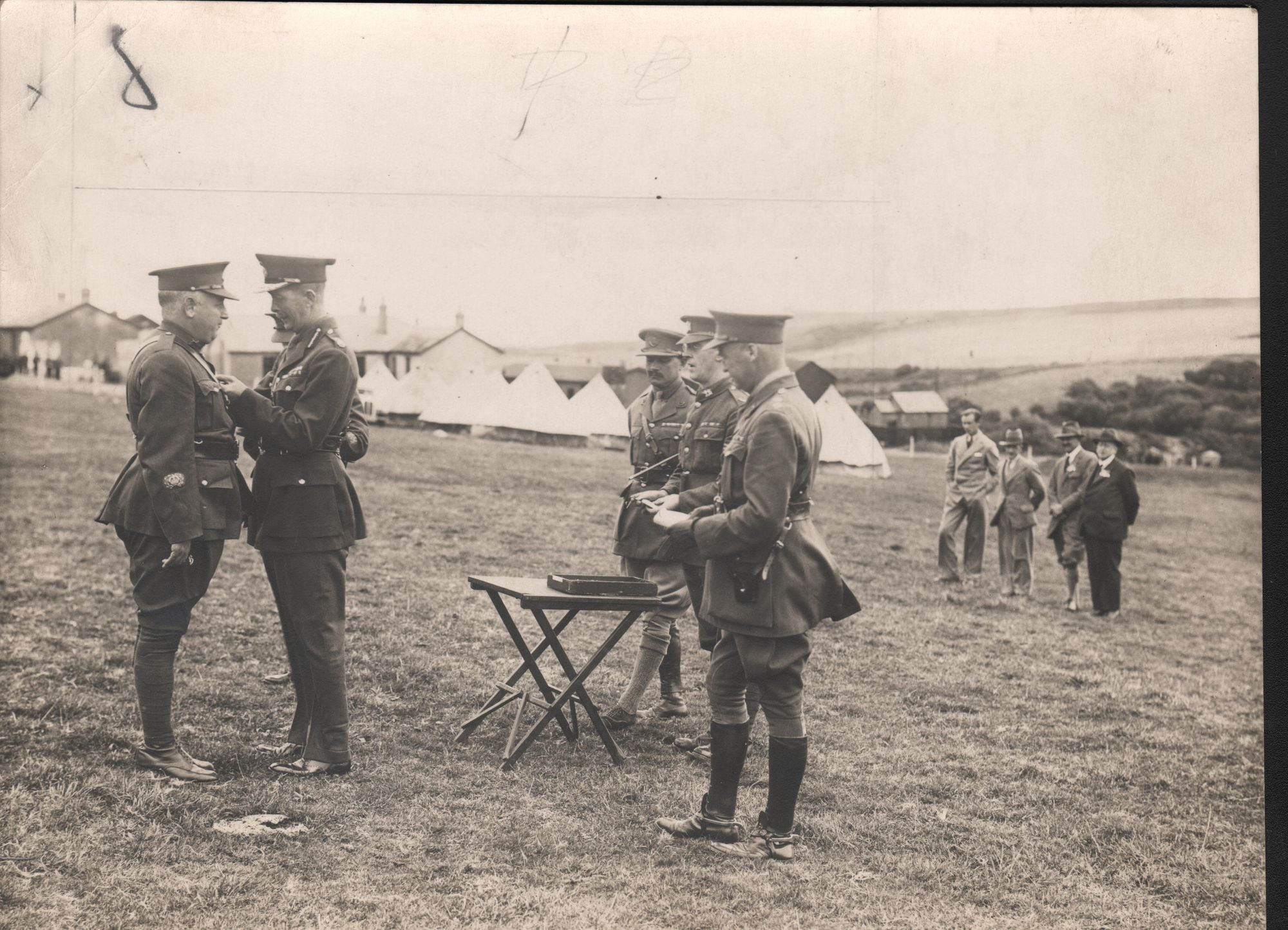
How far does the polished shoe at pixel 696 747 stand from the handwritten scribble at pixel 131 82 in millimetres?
4260

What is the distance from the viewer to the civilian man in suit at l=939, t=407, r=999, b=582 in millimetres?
10055

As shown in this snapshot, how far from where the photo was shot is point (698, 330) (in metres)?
5.66

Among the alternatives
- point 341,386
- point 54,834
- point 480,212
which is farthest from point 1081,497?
point 54,834

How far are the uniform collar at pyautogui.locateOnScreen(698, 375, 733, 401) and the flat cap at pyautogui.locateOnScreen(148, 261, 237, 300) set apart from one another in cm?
232

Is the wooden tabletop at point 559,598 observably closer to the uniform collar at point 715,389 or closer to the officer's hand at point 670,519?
the officer's hand at point 670,519

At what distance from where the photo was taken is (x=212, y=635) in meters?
6.03

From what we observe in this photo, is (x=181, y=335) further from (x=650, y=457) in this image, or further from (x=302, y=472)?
(x=650, y=457)

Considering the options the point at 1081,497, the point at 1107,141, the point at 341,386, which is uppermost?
the point at 1107,141

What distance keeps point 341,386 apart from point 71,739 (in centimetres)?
205

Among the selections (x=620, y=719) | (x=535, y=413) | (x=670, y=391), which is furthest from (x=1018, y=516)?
(x=620, y=719)

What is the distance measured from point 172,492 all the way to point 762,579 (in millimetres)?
2556

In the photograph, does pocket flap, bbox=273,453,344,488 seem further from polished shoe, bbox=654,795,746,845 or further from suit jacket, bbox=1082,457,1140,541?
suit jacket, bbox=1082,457,1140,541

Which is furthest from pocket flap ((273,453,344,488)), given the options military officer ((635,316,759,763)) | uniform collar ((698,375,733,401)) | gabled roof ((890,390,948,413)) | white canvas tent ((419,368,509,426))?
gabled roof ((890,390,948,413))

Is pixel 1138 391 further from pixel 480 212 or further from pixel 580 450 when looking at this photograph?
pixel 580 450
